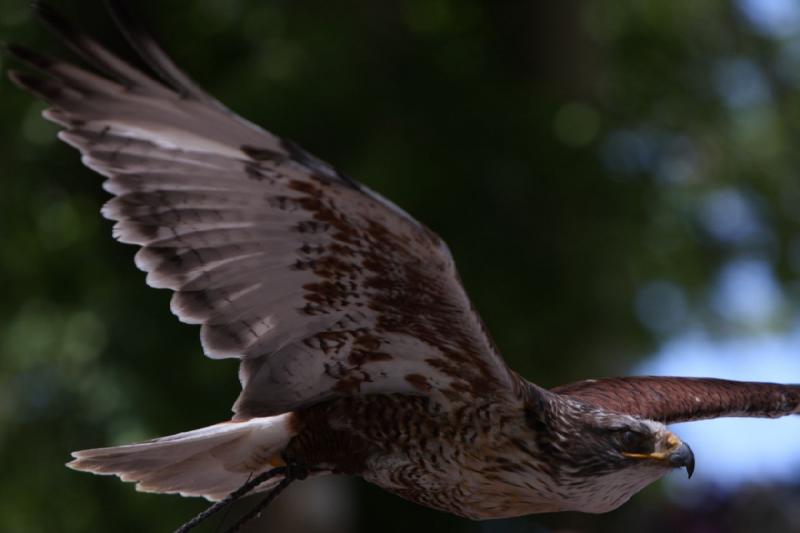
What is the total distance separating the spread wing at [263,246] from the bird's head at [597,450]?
19cm

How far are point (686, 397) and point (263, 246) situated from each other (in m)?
1.59

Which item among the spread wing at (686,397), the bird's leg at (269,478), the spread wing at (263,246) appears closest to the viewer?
the spread wing at (263,246)

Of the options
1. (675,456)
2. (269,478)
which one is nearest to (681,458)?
(675,456)

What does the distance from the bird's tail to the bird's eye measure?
102 centimetres

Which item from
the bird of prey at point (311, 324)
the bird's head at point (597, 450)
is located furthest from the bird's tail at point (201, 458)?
the bird's head at point (597, 450)

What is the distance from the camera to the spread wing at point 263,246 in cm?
338

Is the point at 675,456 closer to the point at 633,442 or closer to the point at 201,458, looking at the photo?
the point at 633,442

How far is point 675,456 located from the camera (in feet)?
12.4

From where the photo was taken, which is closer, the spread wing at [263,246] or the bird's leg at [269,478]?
the spread wing at [263,246]

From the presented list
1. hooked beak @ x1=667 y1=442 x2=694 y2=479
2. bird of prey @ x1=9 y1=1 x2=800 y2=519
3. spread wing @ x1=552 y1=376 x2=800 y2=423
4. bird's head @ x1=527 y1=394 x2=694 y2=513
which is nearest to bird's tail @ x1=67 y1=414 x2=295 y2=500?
bird of prey @ x1=9 y1=1 x2=800 y2=519

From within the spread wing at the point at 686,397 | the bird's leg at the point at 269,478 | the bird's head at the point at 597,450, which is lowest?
the bird's leg at the point at 269,478

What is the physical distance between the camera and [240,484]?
436 centimetres

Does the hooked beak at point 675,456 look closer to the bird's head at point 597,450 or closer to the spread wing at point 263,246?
the bird's head at point 597,450

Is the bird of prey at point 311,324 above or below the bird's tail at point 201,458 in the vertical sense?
above
